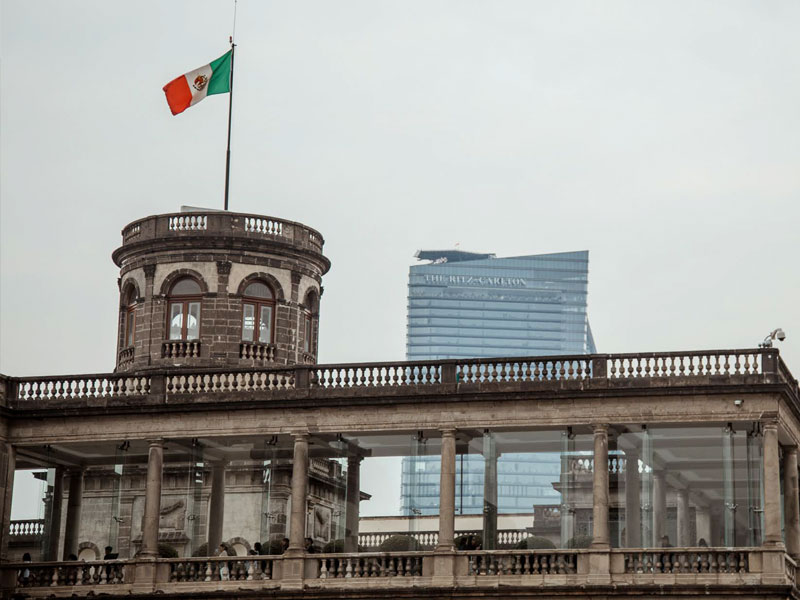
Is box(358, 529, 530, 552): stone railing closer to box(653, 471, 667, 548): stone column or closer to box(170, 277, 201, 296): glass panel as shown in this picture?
box(653, 471, 667, 548): stone column

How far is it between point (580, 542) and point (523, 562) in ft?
5.34

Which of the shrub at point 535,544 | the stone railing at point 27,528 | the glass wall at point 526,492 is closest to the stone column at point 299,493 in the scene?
the glass wall at point 526,492

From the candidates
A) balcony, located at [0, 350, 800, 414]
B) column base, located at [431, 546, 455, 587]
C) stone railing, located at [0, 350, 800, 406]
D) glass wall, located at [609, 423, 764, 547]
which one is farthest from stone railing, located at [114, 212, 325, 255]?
glass wall, located at [609, 423, 764, 547]

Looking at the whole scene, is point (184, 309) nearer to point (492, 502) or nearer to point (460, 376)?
point (460, 376)

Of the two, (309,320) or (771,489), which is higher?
(309,320)

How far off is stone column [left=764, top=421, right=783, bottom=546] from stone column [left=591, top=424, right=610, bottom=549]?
4.16 m

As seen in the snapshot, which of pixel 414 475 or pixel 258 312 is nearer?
pixel 414 475

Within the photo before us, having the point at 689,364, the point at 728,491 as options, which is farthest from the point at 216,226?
the point at 728,491

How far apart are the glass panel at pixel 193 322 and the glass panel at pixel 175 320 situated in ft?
0.92

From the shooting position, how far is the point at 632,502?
44.5 m

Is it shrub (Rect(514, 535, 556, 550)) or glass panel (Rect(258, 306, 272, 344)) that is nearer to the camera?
shrub (Rect(514, 535, 556, 550))

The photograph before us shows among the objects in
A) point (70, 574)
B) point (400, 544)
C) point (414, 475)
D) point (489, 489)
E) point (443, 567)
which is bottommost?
point (70, 574)

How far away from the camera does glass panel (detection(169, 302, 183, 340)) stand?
5684 centimetres

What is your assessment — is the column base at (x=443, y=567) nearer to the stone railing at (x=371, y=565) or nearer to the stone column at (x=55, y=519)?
the stone railing at (x=371, y=565)
